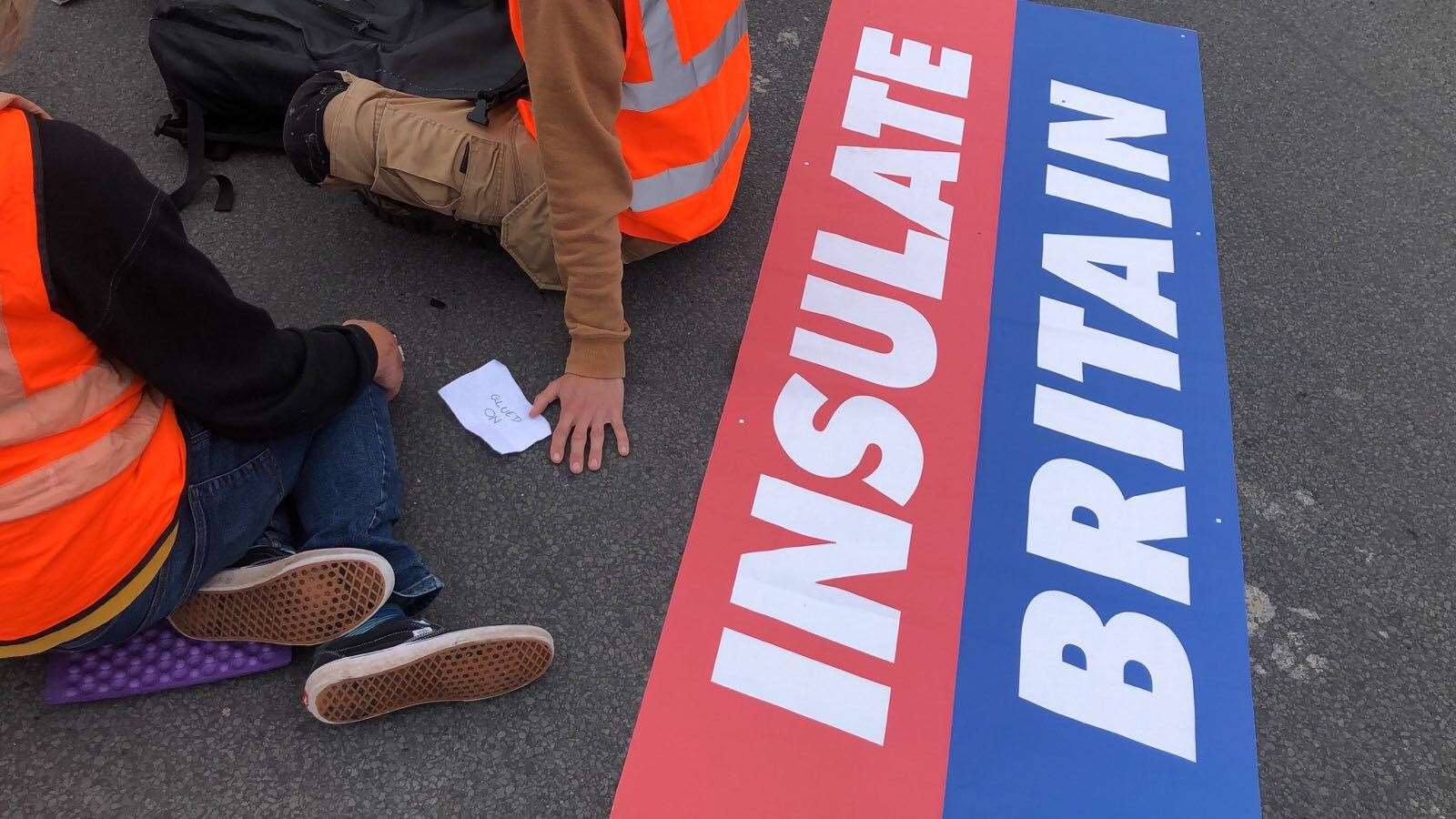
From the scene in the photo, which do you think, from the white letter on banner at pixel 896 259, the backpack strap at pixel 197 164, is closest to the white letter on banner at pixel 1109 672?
the white letter on banner at pixel 896 259

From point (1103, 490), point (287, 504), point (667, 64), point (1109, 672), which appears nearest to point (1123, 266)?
point (1103, 490)

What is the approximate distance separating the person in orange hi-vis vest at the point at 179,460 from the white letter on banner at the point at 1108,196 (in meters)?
1.67

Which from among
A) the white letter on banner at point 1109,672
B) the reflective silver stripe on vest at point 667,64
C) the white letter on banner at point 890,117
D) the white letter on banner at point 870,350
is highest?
the reflective silver stripe on vest at point 667,64

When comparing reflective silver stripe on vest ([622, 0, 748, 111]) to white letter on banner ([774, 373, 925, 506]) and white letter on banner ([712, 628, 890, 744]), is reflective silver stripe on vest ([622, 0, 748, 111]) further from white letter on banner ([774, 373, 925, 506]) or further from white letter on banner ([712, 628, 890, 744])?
white letter on banner ([712, 628, 890, 744])

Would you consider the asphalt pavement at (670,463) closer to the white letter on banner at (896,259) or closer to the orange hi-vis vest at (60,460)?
the white letter on banner at (896,259)

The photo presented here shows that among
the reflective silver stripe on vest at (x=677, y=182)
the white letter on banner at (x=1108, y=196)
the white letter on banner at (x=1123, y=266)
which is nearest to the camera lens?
the reflective silver stripe on vest at (x=677, y=182)

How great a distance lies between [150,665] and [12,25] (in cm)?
95

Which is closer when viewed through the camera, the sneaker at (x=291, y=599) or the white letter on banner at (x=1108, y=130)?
the sneaker at (x=291, y=599)

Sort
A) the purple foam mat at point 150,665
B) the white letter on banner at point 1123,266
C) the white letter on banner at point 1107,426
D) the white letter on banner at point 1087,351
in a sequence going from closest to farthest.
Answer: the purple foam mat at point 150,665 < the white letter on banner at point 1107,426 < the white letter on banner at point 1087,351 < the white letter on banner at point 1123,266

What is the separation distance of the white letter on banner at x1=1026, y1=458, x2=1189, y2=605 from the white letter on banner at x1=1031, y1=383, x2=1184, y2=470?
0.08 meters

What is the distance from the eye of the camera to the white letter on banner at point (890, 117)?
7.74ft

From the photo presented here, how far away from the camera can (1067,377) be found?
1960 mm

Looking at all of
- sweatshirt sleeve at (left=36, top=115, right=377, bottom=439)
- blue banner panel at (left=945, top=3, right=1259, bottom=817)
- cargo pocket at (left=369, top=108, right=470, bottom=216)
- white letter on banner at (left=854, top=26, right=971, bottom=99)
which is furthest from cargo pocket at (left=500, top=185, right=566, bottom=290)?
white letter on banner at (left=854, top=26, right=971, bottom=99)

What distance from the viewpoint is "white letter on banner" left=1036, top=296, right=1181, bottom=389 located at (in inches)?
78.1
